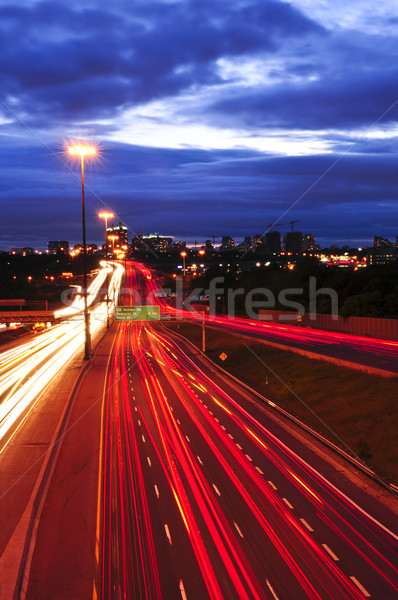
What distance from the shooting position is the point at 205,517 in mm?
15234

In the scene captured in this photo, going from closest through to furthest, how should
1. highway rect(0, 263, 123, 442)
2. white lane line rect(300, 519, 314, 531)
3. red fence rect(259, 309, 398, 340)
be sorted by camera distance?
white lane line rect(300, 519, 314, 531) < highway rect(0, 263, 123, 442) < red fence rect(259, 309, 398, 340)

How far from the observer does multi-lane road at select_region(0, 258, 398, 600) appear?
38.9 feet

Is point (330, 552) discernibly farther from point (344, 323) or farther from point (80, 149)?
point (344, 323)

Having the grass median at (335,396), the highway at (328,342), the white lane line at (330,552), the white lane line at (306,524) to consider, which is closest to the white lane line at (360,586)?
the white lane line at (330,552)

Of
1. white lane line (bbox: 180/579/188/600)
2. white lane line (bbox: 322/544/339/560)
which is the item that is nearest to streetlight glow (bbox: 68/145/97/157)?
white lane line (bbox: 322/544/339/560)

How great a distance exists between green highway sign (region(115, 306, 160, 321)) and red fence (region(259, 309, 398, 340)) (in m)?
15.8

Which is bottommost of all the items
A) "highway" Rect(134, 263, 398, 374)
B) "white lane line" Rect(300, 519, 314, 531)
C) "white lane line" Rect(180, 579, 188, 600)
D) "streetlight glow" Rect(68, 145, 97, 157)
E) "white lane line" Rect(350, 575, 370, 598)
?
"white lane line" Rect(350, 575, 370, 598)

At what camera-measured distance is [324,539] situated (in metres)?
14.0

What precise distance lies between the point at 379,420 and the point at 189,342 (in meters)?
39.5

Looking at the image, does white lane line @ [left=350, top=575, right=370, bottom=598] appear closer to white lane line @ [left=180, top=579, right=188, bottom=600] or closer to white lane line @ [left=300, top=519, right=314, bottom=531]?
white lane line @ [left=300, top=519, right=314, bottom=531]

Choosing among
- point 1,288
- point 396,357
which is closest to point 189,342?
point 396,357

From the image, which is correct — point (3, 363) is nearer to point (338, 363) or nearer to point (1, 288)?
point (338, 363)

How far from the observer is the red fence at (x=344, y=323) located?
1999 inches

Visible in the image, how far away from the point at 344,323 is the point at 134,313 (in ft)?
80.4
